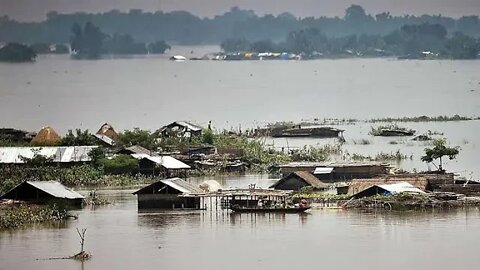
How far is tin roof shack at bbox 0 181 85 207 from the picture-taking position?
13.7 m

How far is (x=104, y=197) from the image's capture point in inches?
587

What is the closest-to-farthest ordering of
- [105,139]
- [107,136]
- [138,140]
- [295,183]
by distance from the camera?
[295,183] < [138,140] < [105,139] < [107,136]

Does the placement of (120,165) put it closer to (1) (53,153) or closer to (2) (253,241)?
(1) (53,153)

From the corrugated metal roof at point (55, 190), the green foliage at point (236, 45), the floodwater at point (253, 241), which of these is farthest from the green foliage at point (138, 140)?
the green foliage at point (236, 45)

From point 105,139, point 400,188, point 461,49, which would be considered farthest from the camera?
point 461,49

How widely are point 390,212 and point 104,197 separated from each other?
311cm

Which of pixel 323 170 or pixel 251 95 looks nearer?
pixel 323 170

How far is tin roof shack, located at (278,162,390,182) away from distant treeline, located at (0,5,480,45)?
152 feet

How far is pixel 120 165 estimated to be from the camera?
16.4 m

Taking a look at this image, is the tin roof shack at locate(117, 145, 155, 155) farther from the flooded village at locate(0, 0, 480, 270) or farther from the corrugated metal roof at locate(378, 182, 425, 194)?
the corrugated metal roof at locate(378, 182, 425, 194)

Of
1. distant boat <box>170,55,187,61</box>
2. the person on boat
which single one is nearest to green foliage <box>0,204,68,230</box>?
the person on boat

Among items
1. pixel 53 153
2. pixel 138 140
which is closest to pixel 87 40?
pixel 138 140

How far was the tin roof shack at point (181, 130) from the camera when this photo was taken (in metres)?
19.9

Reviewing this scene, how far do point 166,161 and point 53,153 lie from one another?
1.31m
